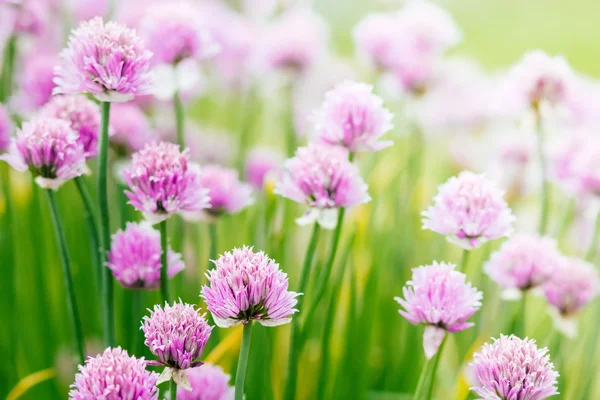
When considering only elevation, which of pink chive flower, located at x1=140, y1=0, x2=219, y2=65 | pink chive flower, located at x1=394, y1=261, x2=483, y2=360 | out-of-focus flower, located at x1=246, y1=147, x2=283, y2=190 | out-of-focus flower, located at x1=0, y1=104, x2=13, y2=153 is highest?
pink chive flower, located at x1=140, y1=0, x2=219, y2=65

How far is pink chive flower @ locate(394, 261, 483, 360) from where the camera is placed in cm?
48

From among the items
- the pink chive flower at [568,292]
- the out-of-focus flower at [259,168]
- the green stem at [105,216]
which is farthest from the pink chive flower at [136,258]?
the out-of-focus flower at [259,168]

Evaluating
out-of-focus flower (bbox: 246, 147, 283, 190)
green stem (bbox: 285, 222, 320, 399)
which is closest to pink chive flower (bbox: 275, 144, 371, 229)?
green stem (bbox: 285, 222, 320, 399)

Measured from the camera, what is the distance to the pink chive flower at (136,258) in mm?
569

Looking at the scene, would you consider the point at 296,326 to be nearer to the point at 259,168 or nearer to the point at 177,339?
the point at 177,339

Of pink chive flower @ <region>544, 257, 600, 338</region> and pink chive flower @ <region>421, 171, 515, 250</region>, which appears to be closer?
pink chive flower @ <region>421, 171, 515, 250</region>

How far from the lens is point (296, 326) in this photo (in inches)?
24.8

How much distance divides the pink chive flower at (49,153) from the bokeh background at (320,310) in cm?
17

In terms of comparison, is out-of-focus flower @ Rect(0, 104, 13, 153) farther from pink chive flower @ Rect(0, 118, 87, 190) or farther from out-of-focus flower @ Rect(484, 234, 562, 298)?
out-of-focus flower @ Rect(484, 234, 562, 298)

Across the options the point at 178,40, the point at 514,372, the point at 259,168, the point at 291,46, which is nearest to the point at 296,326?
the point at 514,372

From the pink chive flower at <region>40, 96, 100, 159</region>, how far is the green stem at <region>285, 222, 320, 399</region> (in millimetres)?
208

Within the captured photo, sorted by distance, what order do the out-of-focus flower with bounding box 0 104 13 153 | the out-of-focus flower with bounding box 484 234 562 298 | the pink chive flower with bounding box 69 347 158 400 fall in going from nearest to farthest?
the pink chive flower with bounding box 69 347 158 400 → the out-of-focus flower with bounding box 484 234 562 298 → the out-of-focus flower with bounding box 0 104 13 153

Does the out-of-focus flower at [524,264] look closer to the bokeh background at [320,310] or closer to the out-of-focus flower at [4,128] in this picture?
the bokeh background at [320,310]

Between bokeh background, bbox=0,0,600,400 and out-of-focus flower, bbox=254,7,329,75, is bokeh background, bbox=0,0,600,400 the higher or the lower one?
the lower one
